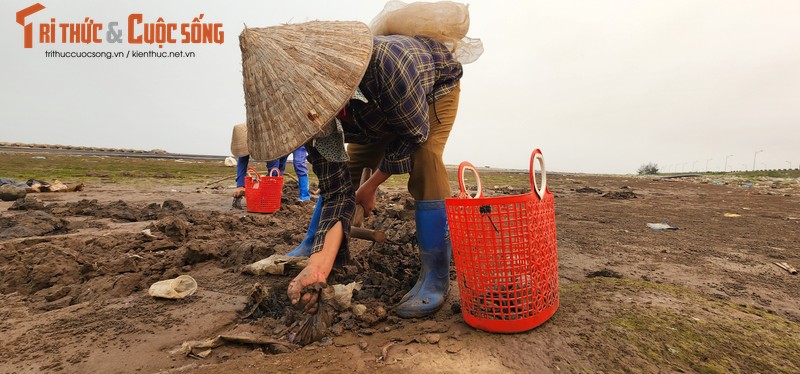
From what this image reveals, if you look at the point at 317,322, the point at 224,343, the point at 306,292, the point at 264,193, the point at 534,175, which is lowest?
the point at 224,343

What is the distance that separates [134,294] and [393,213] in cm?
250

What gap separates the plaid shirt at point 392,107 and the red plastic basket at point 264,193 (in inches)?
127

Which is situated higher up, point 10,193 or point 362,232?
point 362,232

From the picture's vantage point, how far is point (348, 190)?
211cm

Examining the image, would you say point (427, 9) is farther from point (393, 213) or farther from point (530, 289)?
point (393, 213)

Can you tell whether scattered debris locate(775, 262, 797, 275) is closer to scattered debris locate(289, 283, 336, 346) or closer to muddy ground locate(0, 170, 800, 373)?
muddy ground locate(0, 170, 800, 373)

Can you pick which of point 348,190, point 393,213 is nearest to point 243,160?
point 393,213

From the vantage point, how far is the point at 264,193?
5273 mm

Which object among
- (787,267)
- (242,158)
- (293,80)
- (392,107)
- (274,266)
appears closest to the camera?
(293,80)

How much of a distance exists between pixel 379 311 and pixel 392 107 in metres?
0.98

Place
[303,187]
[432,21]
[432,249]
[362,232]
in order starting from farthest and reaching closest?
[303,187] → [362,232] → [432,21] → [432,249]

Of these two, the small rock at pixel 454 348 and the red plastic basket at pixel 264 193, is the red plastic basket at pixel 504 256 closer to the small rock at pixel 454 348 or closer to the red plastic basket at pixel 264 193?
the small rock at pixel 454 348

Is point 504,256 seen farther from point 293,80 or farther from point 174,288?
point 174,288

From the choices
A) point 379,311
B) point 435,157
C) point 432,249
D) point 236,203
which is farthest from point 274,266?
point 236,203
